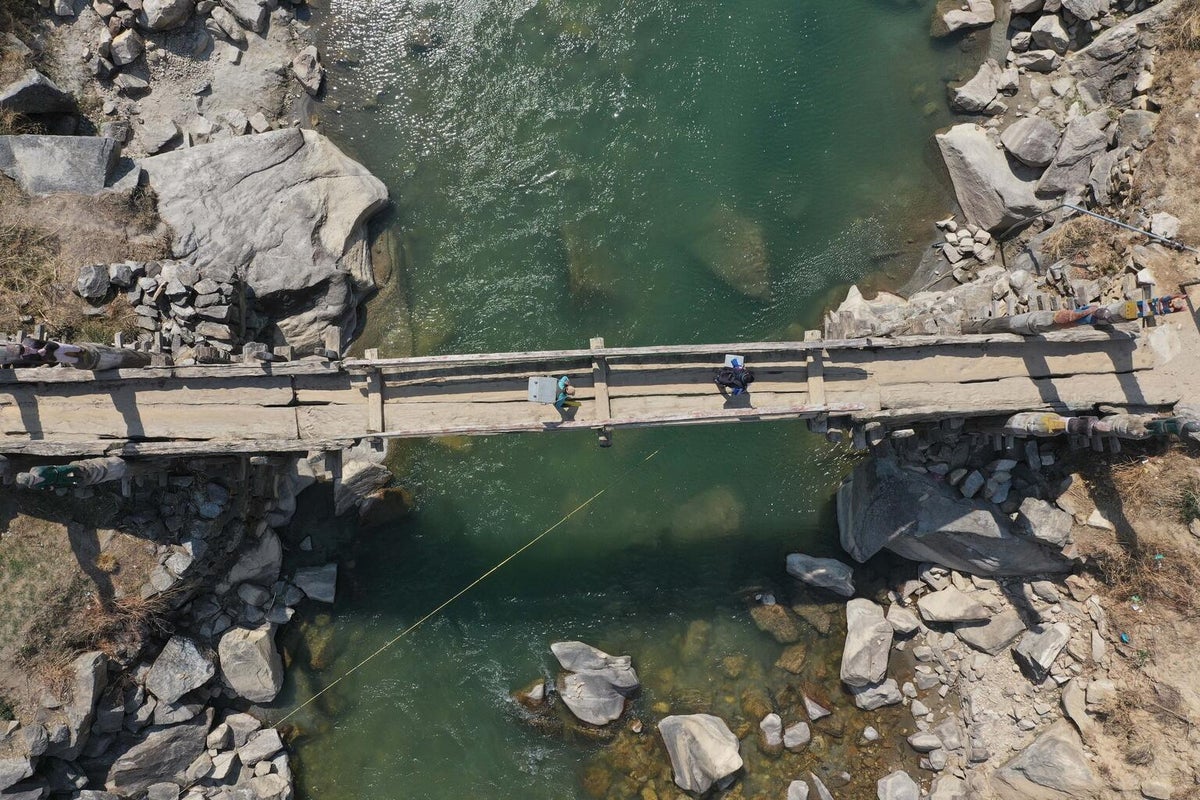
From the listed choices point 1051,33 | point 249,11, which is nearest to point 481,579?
point 249,11

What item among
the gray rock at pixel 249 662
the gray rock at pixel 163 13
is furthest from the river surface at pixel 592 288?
the gray rock at pixel 163 13

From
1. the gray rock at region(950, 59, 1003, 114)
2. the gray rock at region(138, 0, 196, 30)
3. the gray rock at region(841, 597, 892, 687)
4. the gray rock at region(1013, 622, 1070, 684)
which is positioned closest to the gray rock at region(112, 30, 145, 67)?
the gray rock at region(138, 0, 196, 30)

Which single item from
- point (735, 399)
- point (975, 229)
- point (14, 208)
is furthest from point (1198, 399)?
point (14, 208)

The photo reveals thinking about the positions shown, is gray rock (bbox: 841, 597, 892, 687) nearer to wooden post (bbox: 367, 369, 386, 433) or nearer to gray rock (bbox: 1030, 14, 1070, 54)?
wooden post (bbox: 367, 369, 386, 433)

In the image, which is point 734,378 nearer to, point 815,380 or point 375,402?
point 815,380

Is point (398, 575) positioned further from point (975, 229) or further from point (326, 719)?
point (975, 229)

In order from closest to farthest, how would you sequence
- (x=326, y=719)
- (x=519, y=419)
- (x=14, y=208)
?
(x=519, y=419) → (x=14, y=208) → (x=326, y=719)
